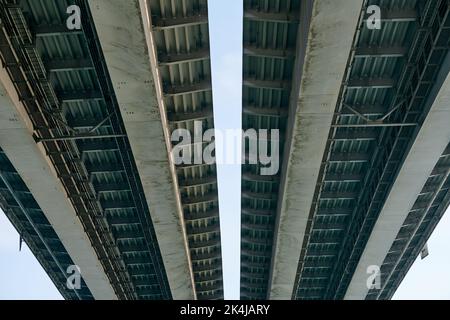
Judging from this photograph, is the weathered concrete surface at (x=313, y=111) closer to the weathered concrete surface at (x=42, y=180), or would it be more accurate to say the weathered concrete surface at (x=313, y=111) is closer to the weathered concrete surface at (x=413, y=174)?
the weathered concrete surface at (x=413, y=174)

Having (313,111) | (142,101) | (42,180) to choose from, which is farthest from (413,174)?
(42,180)

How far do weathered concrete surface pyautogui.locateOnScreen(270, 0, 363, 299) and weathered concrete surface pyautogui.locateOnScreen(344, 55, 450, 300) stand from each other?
12.5 feet

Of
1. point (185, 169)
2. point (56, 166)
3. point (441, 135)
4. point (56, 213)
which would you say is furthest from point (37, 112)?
point (441, 135)

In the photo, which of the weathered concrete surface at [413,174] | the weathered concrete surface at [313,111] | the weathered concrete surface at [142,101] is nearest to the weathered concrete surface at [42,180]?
the weathered concrete surface at [142,101]

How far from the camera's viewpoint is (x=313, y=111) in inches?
643

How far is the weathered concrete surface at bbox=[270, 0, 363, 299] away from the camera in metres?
13.2

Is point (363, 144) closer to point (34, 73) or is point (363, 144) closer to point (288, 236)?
point (288, 236)

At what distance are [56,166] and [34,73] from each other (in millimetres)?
4565

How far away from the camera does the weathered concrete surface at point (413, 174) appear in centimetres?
1628

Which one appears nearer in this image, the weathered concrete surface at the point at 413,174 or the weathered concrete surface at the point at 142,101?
the weathered concrete surface at the point at 142,101

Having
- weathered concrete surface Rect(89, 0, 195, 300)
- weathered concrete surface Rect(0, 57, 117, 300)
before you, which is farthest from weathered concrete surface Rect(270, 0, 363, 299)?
weathered concrete surface Rect(0, 57, 117, 300)

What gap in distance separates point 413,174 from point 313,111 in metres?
6.77

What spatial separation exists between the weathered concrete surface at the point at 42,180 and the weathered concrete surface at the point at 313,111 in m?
9.88

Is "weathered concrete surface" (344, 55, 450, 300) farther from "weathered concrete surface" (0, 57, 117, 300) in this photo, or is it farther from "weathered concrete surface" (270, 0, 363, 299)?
"weathered concrete surface" (0, 57, 117, 300)
